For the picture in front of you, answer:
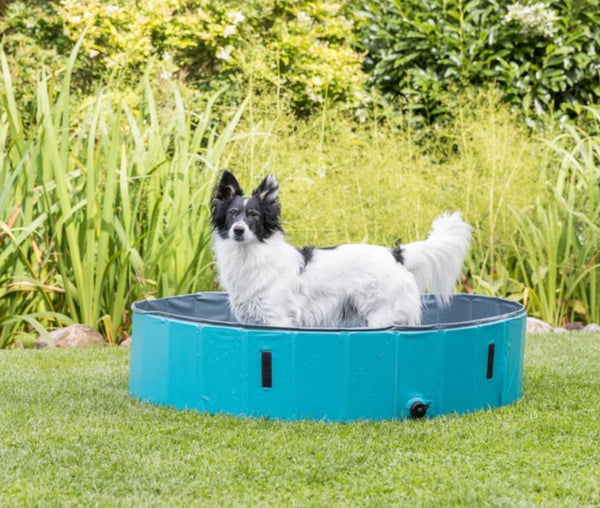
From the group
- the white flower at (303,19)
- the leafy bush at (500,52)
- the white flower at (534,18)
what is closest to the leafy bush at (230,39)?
the white flower at (303,19)

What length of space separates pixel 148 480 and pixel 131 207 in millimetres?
3363

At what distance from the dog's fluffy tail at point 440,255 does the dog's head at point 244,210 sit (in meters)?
0.72

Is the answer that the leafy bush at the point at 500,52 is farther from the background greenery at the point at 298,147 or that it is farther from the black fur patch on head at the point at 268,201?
the black fur patch on head at the point at 268,201

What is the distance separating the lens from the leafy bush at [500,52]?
9.29 metres

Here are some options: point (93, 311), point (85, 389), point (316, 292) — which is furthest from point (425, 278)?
point (93, 311)

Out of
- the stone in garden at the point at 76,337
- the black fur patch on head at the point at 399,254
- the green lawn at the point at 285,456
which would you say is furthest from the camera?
the stone in garden at the point at 76,337

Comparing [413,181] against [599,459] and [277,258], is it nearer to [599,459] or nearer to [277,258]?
[277,258]

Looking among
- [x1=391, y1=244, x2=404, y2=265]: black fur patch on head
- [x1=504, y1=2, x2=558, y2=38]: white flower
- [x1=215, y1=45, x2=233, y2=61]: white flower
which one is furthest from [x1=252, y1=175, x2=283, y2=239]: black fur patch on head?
[x1=504, y1=2, x2=558, y2=38]: white flower

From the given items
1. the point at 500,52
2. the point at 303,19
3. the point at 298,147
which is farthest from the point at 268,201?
the point at 303,19

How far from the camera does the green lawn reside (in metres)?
3.09

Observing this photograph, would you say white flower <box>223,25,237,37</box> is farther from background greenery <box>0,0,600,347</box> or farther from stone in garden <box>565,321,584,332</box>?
stone in garden <box>565,321,584,332</box>

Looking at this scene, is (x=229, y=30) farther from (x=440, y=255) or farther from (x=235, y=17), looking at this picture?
(x=440, y=255)

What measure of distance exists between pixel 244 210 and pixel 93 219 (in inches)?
74.7

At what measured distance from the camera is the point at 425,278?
4680 mm
